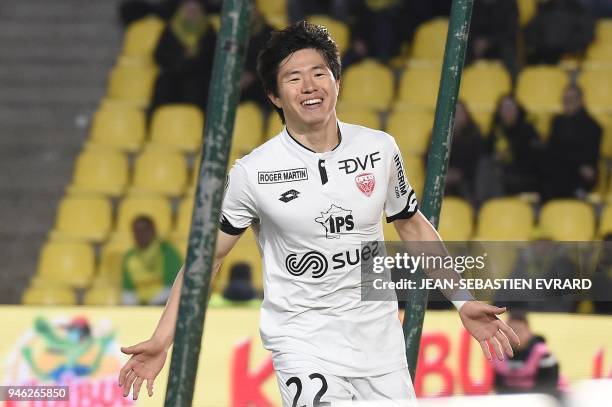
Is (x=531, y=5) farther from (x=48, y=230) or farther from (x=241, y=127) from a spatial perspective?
(x=48, y=230)

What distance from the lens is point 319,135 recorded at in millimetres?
4324

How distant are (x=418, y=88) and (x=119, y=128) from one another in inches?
98.8

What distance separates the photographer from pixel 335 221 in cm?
423

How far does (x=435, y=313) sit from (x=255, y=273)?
5.24ft

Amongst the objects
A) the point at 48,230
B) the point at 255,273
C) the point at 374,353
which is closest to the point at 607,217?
the point at 255,273

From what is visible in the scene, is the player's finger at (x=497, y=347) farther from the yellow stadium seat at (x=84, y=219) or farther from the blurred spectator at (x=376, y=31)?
the blurred spectator at (x=376, y=31)

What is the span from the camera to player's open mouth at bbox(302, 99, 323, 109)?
422 centimetres

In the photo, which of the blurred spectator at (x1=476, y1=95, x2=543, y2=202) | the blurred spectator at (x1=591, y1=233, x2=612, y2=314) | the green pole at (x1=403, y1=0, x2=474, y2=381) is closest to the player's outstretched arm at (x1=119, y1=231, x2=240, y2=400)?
the green pole at (x1=403, y1=0, x2=474, y2=381)

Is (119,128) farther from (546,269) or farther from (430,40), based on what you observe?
(546,269)

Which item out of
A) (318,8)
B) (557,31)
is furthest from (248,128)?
(557,31)

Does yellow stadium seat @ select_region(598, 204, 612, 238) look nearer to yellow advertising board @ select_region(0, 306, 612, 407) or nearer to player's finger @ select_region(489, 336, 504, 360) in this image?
yellow advertising board @ select_region(0, 306, 612, 407)

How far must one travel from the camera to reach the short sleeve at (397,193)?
4.42 m

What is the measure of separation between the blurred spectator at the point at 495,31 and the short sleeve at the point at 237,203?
6.87m

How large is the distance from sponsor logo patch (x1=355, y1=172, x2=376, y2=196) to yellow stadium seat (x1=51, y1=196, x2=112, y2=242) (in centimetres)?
632
